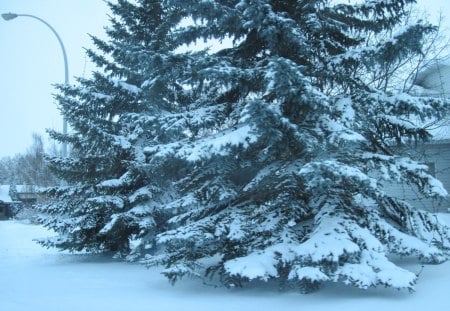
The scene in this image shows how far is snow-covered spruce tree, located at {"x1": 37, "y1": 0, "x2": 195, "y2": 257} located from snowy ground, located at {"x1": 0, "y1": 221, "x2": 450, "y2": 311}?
1531 millimetres

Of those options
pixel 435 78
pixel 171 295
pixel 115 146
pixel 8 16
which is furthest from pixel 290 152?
pixel 435 78

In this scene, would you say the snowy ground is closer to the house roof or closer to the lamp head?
the lamp head

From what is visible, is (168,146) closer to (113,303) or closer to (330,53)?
(113,303)

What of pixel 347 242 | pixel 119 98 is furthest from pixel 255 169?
pixel 119 98

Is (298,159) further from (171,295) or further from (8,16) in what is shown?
(8,16)

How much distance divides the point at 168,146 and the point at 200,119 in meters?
0.76

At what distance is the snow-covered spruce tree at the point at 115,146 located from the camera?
9.40 meters

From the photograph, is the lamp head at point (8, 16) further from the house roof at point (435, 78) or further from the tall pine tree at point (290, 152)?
the house roof at point (435, 78)

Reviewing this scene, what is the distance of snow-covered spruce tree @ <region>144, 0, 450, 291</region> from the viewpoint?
534cm

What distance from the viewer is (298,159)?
643 cm

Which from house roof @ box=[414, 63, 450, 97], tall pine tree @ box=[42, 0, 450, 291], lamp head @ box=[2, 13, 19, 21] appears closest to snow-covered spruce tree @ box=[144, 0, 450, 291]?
tall pine tree @ box=[42, 0, 450, 291]

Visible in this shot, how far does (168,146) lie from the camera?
21.5ft

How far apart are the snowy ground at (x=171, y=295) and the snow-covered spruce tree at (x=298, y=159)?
11.3 inches

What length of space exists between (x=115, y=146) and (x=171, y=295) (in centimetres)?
456
